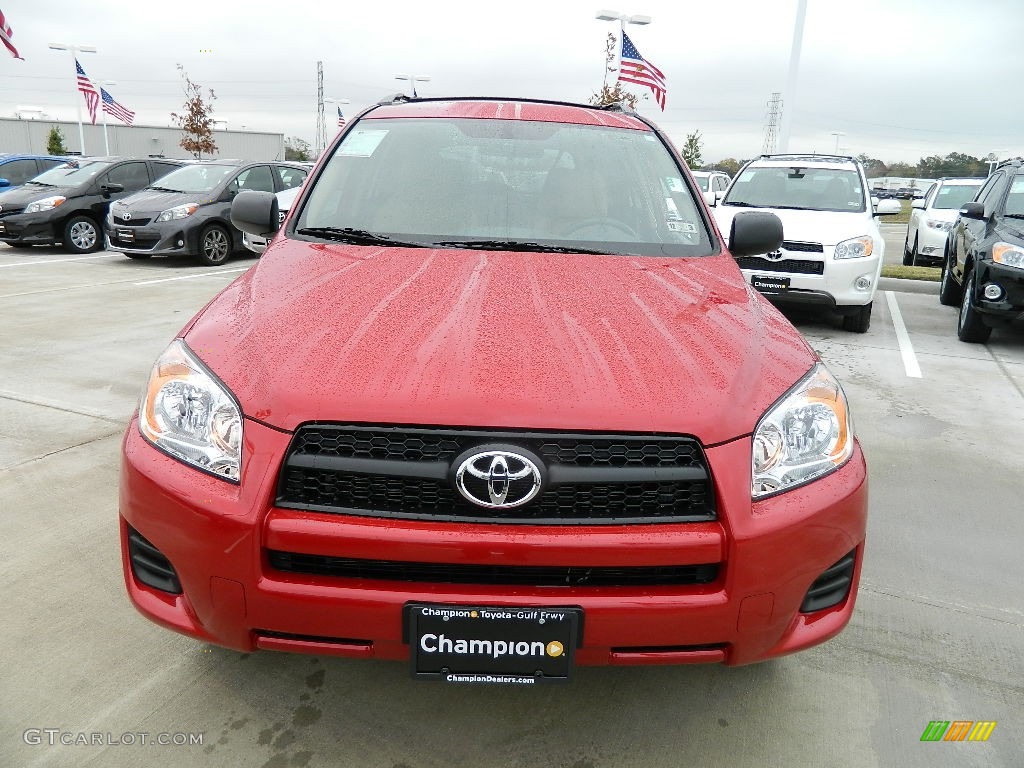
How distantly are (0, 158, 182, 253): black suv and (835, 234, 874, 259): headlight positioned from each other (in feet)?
35.9

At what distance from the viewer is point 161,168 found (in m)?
13.6

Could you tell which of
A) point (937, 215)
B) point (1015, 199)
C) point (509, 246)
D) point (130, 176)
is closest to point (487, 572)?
point (509, 246)

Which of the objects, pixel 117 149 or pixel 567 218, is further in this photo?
pixel 117 149

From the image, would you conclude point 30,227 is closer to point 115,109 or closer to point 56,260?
point 56,260

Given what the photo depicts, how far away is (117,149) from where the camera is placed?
164 ft

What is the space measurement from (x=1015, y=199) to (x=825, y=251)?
1943 millimetres

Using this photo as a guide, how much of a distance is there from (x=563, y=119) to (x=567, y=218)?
0.69m

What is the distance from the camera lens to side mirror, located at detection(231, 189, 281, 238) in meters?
3.18

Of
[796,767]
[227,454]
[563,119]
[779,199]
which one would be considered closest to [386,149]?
[563,119]

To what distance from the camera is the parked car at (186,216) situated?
10.9 metres

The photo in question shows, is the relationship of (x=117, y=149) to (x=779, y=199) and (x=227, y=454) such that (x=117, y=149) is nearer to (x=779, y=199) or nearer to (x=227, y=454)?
(x=779, y=199)

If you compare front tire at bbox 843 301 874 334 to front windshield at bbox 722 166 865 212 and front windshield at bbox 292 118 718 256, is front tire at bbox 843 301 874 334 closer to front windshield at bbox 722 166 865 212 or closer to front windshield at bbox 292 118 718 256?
front windshield at bbox 722 166 865 212

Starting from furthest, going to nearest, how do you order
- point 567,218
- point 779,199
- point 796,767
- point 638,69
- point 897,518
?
point 638,69
point 779,199
point 897,518
point 567,218
point 796,767

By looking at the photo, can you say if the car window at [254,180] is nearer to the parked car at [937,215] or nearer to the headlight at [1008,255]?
the headlight at [1008,255]
